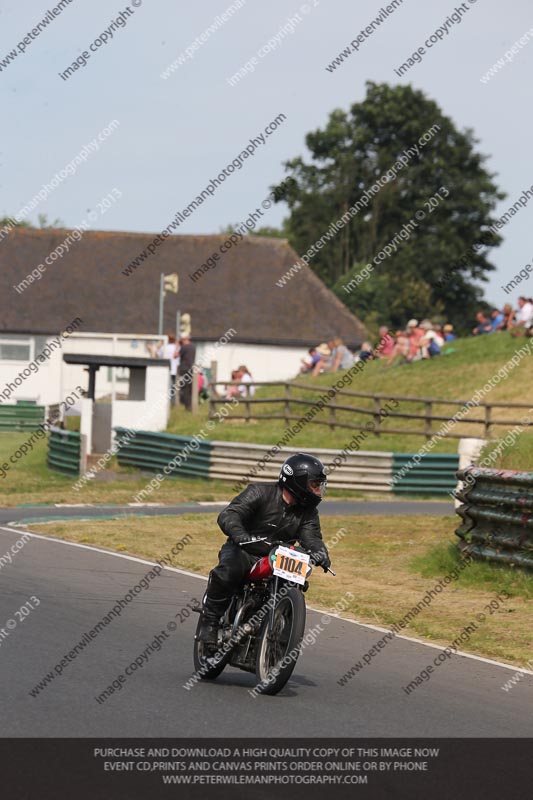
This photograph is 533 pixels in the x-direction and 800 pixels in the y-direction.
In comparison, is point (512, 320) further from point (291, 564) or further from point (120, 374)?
point (291, 564)

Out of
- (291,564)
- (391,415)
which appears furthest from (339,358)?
(291,564)

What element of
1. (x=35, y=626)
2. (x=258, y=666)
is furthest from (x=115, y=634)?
(x=258, y=666)

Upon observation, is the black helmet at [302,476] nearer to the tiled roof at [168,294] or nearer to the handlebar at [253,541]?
the handlebar at [253,541]

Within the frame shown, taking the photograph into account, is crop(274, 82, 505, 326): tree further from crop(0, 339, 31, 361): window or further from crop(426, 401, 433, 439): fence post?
crop(426, 401, 433, 439): fence post

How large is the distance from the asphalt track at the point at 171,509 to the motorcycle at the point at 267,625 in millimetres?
12064

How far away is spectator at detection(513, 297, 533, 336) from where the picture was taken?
114 ft

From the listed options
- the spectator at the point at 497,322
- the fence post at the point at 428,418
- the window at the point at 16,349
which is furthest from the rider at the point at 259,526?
the window at the point at 16,349

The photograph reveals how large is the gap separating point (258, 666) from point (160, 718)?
1.16m

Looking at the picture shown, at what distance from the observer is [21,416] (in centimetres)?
4559

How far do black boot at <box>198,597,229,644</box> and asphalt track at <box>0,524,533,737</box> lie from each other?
303 millimetres

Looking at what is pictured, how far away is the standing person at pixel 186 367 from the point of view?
3372 cm

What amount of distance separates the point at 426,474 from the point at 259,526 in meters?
19.5

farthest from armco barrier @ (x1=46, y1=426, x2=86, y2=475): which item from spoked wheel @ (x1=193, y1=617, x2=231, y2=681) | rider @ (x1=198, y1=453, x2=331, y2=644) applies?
rider @ (x1=198, y1=453, x2=331, y2=644)
